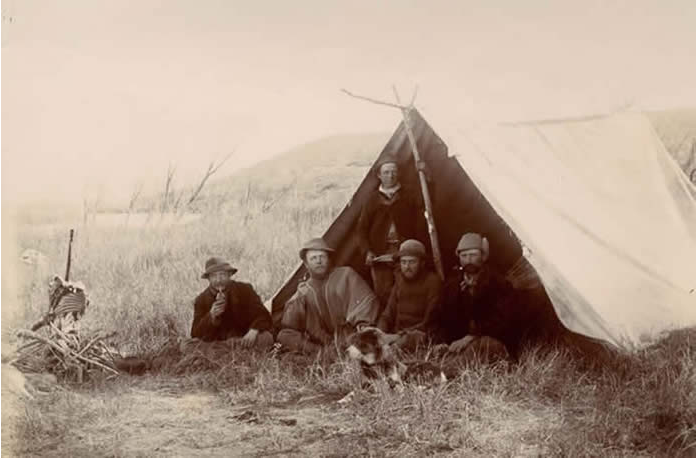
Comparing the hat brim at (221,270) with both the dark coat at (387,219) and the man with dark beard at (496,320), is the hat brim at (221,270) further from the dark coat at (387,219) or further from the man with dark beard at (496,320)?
the man with dark beard at (496,320)

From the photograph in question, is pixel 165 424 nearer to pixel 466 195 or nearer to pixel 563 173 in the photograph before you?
pixel 466 195

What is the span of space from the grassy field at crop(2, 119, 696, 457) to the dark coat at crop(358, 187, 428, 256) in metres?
0.15

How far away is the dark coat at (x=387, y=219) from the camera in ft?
16.3

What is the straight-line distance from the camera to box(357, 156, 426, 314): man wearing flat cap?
196 inches

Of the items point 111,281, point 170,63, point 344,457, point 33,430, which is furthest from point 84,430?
point 170,63

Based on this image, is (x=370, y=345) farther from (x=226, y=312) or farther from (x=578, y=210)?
(x=578, y=210)

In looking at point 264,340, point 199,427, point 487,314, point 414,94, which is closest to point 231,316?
point 264,340

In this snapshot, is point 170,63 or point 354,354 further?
point 170,63

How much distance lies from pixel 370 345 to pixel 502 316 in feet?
1.90

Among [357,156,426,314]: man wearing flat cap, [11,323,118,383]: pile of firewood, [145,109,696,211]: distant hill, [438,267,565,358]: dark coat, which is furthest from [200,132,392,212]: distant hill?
[11,323,118,383]: pile of firewood

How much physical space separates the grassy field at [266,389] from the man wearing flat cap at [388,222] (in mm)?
135

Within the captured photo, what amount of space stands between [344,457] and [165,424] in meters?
0.80

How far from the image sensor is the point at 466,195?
16.0ft

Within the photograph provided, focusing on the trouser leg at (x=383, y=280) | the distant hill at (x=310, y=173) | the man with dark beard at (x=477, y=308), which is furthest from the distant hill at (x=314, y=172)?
the man with dark beard at (x=477, y=308)
